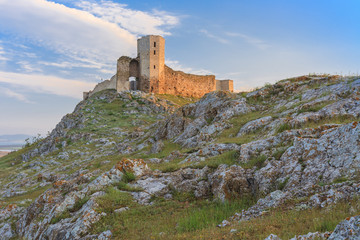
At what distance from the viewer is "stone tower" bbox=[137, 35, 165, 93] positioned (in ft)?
144

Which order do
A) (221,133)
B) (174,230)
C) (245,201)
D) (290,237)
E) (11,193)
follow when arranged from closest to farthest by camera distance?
1. (290,237)
2. (174,230)
3. (245,201)
4. (221,133)
5. (11,193)

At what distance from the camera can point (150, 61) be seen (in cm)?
4444

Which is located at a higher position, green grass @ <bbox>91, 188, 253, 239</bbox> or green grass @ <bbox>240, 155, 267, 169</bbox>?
green grass @ <bbox>240, 155, 267, 169</bbox>

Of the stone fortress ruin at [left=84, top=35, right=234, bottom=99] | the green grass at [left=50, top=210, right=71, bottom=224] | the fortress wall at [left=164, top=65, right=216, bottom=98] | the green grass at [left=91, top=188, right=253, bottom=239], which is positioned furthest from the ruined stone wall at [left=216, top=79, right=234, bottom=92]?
the green grass at [left=50, top=210, right=71, bottom=224]

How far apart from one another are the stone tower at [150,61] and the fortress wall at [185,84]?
2.19m

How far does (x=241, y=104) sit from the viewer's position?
17453 mm

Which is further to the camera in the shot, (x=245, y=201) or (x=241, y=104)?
(x=241, y=104)

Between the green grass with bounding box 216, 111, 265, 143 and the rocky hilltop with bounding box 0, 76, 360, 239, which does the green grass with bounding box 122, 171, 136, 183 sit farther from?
the green grass with bounding box 216, 111, 265, 143

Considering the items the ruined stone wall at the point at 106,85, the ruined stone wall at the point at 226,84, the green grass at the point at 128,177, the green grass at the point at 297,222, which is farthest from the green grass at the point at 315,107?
the ruined stone wall at the point at 226,84

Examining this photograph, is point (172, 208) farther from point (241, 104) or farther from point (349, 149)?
point (241, 104)

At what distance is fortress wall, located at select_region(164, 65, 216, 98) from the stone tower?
219cm

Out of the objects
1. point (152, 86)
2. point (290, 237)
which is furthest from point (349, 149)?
point (152, 86)

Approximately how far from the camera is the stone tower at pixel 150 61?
43.9 metres

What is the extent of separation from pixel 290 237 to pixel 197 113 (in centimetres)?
1641
